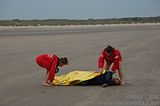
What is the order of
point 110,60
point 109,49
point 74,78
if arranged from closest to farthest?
point 109,49 < point 74,78 < point 110,60

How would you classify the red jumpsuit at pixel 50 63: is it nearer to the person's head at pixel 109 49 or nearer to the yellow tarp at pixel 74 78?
the yellow tarp at pixel 74 78

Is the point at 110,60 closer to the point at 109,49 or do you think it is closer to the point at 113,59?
the point at 113,59

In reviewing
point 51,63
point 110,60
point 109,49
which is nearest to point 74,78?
point 51,63

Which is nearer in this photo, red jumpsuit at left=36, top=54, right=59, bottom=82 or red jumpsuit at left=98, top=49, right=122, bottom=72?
red jumpsuit at left=36, top=54, right=59, bottom=82

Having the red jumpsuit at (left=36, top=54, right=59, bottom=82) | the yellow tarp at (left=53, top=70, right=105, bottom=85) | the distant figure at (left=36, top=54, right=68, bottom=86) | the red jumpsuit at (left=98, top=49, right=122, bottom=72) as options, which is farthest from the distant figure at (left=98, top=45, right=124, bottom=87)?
the red jumpsuit at (left=36, top=54, right=59, bottom=82)

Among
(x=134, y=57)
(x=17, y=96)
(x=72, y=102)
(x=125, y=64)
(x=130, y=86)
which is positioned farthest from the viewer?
(x=134, y=57)

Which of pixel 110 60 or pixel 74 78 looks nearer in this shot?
pixel 74 78

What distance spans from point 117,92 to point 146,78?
2352 millimetres

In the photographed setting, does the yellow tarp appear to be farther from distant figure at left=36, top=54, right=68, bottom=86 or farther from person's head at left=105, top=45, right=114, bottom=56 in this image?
person's head at left=105, top=45, right=114, bottom=56

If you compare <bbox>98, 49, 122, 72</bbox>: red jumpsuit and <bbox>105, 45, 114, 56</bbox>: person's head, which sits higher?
<bbox>105, 45, 114, 56</bbox>: person's head

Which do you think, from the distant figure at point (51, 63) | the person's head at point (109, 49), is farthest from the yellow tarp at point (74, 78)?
the person's head at point (109, 49)

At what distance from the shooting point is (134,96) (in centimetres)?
963

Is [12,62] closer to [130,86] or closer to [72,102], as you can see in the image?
[130,86]

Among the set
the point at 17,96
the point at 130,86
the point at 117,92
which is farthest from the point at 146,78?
the point at 17,96
